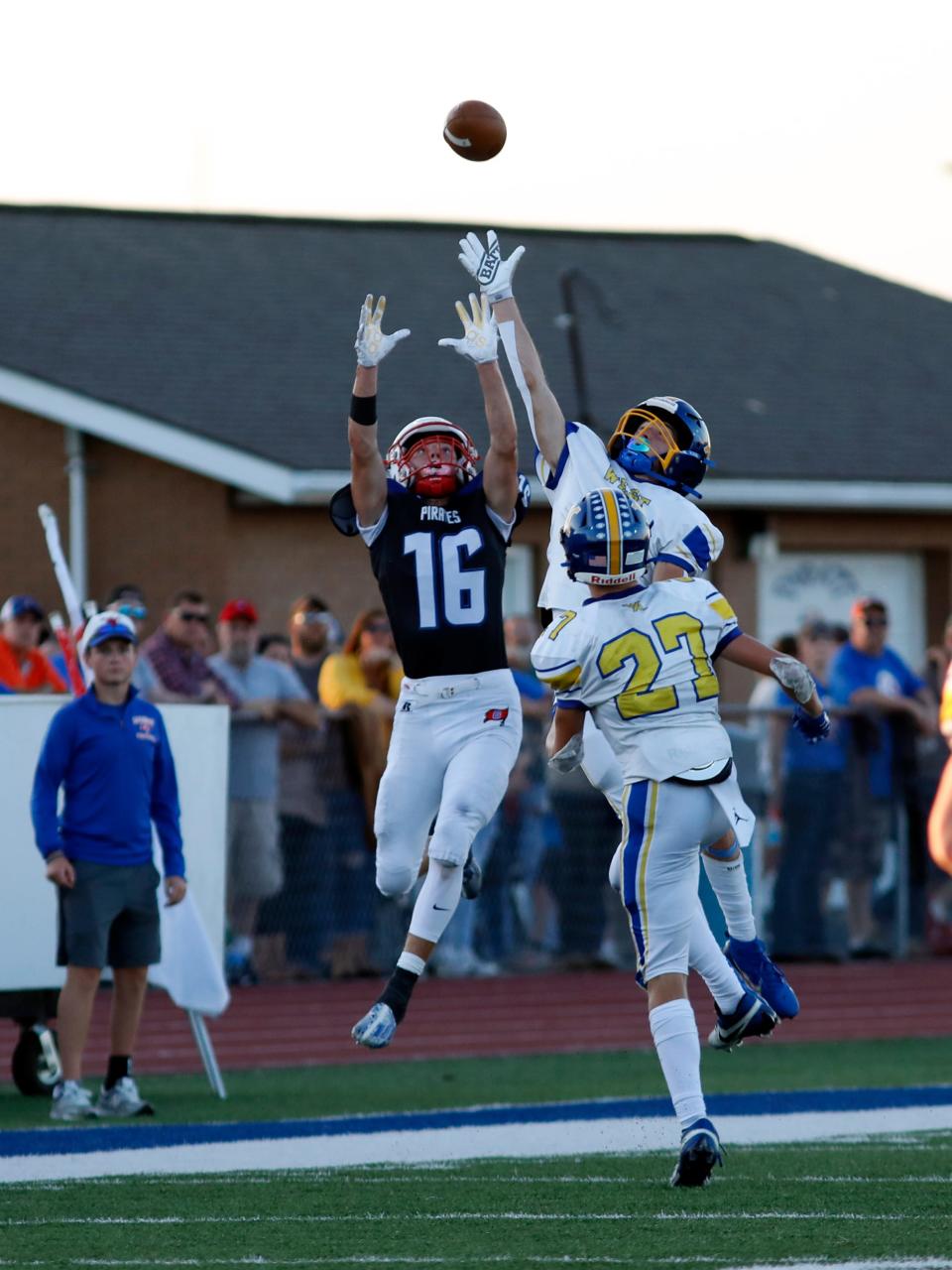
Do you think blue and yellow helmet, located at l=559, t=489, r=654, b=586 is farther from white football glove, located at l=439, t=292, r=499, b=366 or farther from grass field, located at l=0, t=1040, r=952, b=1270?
grass field, located at l=0, t=1040, r=952, b=1270

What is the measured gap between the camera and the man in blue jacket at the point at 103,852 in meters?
10.3

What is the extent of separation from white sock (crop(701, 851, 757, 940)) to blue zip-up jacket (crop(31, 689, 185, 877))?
111 inches

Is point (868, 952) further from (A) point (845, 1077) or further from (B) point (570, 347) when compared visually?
(B) point (570, 347)

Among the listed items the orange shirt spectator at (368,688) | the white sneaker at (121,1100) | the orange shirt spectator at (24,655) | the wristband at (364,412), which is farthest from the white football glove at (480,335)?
the orange shirt spectator at (368,688)

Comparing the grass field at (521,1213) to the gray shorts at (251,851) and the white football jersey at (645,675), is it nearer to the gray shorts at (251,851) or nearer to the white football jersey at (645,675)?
the white football jersey at (645,675)

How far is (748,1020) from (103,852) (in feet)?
10.7

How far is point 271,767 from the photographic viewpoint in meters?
14.7

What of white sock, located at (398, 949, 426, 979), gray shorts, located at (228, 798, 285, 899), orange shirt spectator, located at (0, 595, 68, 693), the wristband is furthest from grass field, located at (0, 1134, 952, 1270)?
gray shorts, located at (228, 798, 285, 899)

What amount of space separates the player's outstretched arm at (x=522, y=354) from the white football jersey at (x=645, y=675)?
1.07 metres

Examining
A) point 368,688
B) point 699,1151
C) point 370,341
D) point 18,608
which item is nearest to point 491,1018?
point 368,688

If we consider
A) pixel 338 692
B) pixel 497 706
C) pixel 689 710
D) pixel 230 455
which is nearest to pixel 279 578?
pixel 230 455

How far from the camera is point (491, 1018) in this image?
14133 mm

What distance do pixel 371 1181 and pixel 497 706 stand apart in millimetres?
1851

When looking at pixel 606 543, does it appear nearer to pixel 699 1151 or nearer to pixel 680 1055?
pixel 680 1055
